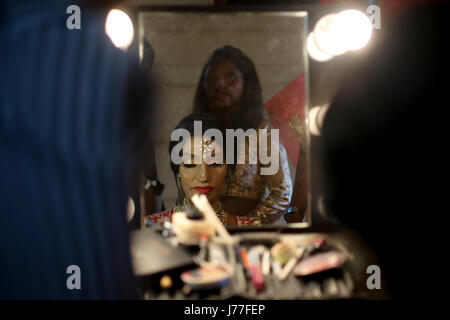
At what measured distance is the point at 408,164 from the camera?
854mm

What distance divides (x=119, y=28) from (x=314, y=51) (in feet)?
1.77

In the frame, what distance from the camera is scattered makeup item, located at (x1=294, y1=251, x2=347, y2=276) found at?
0.80 m

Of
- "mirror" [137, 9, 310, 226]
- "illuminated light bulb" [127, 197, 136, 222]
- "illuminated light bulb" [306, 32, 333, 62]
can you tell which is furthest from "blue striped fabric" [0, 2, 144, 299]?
"illuminated light bulb" [306, 32, 333, 62]

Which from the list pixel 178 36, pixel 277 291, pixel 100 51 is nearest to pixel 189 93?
pixel 178 36

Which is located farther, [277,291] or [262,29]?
[262,29]

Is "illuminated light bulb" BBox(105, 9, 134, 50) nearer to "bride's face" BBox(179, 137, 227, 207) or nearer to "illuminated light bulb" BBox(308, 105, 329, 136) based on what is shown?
"bride's face" BBox(179, 137, 227, 207)

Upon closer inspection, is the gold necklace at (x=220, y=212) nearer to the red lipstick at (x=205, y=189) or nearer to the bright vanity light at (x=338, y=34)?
the red lipstick at (x=205, y=189)

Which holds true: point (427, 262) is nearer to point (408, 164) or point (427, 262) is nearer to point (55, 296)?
point (408, 164)

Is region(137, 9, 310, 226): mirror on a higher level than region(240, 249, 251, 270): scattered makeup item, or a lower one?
higher

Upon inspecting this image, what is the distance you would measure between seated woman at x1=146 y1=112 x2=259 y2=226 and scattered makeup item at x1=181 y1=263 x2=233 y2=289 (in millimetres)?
157

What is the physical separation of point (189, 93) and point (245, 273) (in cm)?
51

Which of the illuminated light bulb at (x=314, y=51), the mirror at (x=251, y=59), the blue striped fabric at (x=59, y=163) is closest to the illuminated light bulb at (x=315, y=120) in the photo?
the mirror at (x=251, y=59)

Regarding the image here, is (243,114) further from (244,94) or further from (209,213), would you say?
(209,213)

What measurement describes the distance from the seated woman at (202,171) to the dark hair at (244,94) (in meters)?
0.04
